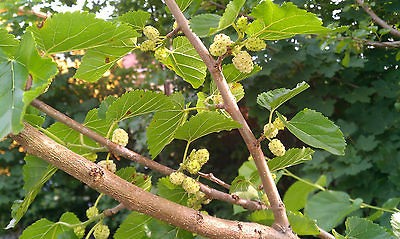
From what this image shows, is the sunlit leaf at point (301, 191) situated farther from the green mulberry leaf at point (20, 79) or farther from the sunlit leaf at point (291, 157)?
the sunlit leaf at point (291, 157)

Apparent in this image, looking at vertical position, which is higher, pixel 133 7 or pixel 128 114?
pixel 133 7

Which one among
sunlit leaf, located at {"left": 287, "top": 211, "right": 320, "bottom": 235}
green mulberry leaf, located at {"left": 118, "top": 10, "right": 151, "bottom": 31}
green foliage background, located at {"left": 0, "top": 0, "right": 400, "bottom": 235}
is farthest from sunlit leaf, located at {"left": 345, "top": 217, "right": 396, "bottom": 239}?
green foliage background, located at {"left": 0, "top": 0, "right": 400, "bottom": 235}

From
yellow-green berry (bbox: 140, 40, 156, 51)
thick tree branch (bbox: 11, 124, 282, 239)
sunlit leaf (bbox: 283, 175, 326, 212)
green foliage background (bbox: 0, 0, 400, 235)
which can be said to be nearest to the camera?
sunlit leaf (bbox: 283, 175, 326, 212)

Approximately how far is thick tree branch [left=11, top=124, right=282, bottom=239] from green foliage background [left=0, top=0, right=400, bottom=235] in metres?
0.81

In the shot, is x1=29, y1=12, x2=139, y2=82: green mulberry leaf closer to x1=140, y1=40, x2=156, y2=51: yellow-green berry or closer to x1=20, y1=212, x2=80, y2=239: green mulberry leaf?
x1=140, y1=40, x2=156, y2=51: yellow-green berry

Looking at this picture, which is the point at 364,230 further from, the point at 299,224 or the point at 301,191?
the point at 301,191

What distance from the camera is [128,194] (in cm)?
31

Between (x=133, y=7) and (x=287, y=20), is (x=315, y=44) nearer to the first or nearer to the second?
(x=133, y=7)

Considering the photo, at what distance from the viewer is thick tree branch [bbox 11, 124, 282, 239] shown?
287 millimetres

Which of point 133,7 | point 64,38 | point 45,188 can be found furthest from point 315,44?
point 64,38

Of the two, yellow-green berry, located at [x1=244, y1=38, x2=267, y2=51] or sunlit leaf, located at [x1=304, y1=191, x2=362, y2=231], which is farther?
yellow-green berry, located at [x1=244, y1=38, x2=267, y2=51]

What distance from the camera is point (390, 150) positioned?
4.35 ft

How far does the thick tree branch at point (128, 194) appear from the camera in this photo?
29cm

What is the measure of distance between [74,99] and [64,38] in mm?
1534
